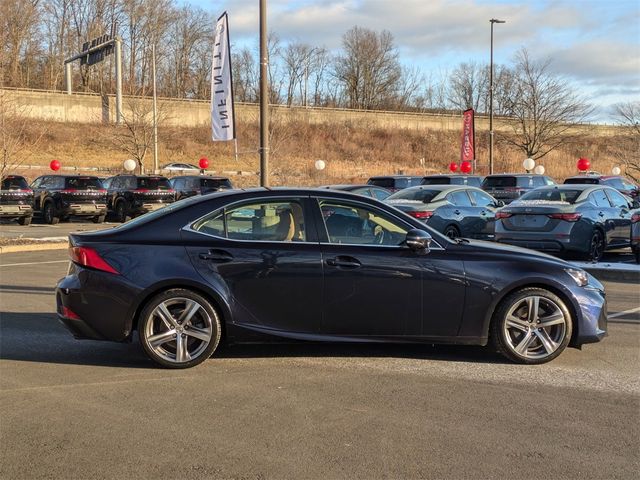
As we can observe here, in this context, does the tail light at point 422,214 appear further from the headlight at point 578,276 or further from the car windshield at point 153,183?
the car windshield at point 153,183

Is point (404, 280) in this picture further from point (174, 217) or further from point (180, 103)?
point (180, 103)

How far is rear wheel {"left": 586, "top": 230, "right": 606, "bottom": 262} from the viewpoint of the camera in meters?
12.1

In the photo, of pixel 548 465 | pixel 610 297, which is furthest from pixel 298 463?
pixel 610 297

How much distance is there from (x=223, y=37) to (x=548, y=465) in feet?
43.8

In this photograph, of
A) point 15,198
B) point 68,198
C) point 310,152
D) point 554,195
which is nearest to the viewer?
point 554,195

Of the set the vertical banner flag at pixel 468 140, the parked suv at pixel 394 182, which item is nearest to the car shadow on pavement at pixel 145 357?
the parked suv at pixel 394 182

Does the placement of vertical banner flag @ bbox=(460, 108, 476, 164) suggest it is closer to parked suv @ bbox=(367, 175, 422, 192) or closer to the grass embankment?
the grass embankment

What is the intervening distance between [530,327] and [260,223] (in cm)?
261

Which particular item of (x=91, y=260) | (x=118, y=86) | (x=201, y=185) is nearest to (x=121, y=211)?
(x=201, y=185)

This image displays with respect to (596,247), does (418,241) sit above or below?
above

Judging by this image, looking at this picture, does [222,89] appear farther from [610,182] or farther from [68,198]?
[610,182]

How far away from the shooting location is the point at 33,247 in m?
15.4

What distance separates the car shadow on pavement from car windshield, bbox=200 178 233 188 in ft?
63.8

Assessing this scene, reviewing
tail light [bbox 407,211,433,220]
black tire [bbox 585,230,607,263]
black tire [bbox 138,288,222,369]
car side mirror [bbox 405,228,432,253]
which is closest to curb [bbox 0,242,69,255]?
tail light [bbox 407,211,433,220]
